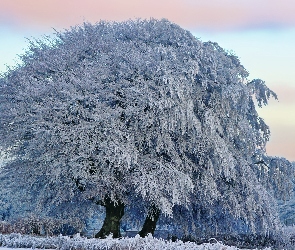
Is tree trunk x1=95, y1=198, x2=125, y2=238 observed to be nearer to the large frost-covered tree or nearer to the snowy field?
the large frost-covered tree

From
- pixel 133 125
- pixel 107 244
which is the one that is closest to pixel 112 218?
pixel 133 125

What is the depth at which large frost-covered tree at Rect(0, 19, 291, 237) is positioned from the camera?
2055 cm

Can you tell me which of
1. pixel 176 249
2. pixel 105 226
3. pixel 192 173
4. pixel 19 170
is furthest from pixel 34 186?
pixel 176 249

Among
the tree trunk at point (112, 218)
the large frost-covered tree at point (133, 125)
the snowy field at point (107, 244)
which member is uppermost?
the large frost-covered tree at point (133, 125)

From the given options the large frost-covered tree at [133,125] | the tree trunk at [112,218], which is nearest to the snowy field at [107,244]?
the large frost-covered tree at [133,125]

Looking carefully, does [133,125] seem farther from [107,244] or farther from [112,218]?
[107,244]

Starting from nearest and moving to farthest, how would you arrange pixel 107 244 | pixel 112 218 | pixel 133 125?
pixel 107 244 < pixel 133 125 < pixel 112 218

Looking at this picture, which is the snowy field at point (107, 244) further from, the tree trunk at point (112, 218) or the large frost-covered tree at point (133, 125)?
the tree trunk at point (112, 218)

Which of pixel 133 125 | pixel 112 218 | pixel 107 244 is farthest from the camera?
pixel 112 218

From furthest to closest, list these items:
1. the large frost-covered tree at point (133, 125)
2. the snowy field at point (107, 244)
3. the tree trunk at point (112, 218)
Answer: the tree trunk at point (112, 218), the large frost-covered tree at point (133, 125), the snowy field at point (107, 244)

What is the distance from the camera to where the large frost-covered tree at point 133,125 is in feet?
67.4

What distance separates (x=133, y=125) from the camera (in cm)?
2109

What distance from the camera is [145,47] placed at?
23.3m

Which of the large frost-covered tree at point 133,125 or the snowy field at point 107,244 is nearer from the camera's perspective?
the snowy field at point 107,244
